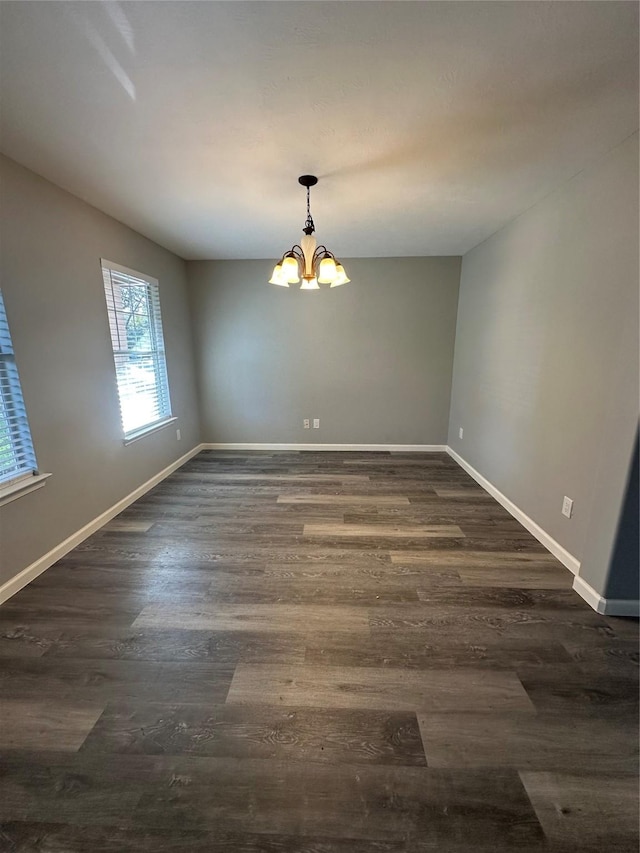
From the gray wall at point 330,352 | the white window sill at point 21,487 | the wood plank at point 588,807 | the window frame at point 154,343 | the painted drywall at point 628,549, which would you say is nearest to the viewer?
the wood plank at point 588,807

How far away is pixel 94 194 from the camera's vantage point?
7.62 feet

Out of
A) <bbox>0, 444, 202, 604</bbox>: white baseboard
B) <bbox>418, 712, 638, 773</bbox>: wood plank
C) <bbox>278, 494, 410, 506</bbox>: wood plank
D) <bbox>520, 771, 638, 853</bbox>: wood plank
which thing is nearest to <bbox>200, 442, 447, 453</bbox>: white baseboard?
<bbox>0, 444, 202, 604</bbox>: white baseboard

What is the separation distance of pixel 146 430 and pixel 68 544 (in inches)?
50.4

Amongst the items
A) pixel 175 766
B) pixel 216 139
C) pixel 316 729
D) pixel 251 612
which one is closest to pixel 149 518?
pixel 251 612

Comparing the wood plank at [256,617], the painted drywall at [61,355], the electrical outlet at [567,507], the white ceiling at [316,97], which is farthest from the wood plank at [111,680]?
the white ceiling at [316,97]

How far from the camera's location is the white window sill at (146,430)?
3009mm

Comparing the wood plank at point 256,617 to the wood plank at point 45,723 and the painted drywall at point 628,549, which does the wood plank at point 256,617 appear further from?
the painted drywall at point 628,549

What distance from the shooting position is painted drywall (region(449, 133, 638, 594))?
1.65 m

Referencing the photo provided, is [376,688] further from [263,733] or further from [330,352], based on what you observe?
[330,352]

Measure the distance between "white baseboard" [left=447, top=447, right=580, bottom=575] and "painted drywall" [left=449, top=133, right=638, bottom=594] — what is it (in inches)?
1.8

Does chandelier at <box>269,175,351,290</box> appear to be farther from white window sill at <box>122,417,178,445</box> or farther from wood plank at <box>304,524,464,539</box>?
white window sill at <box>122,417,178,445</box>

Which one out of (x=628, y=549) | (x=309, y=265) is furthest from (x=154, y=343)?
(x=628, y=549)

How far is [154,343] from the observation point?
3.51 m

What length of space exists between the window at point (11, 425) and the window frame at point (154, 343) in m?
0.89
